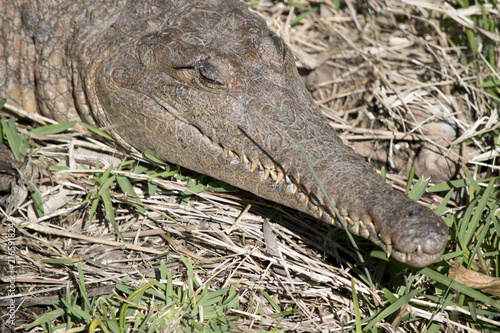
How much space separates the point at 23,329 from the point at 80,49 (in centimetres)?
184

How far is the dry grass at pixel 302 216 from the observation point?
2.18 meters

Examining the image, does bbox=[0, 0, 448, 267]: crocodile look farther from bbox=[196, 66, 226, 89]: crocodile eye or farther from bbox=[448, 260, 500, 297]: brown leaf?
bbox=[448, 260, 500, 297]: brown leaf

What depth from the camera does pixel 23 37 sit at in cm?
302

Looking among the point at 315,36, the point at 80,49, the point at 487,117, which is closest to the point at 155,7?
the point at 80,49

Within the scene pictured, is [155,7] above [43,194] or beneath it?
above

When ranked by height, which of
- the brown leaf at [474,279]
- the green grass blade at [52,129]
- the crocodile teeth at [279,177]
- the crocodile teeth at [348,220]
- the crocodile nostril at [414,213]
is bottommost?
the brown leaf at [474,279]

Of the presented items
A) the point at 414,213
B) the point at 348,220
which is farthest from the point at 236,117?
the point at 414,213

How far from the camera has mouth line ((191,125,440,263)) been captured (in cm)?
183

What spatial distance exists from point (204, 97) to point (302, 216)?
3.19ft

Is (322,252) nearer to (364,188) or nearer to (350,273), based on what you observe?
(350,273)

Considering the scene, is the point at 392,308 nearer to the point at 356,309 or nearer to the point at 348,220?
the point at 356,309

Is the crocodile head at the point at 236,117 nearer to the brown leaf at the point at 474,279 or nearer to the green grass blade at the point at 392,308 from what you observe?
the green grass blade at the point at 392,308

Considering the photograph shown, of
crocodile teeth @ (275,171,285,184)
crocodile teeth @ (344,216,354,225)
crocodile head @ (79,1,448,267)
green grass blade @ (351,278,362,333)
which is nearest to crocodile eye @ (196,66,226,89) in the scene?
crocodile head @ (79,1,448,267)

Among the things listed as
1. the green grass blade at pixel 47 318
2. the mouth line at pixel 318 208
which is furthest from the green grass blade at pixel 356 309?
the green grass blade at pixel 47 318
